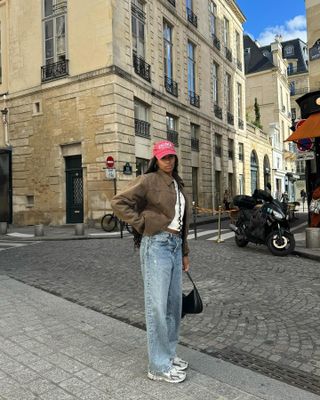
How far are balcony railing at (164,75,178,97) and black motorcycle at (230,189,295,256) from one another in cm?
1302

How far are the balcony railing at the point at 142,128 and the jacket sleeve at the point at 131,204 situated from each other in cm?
1549

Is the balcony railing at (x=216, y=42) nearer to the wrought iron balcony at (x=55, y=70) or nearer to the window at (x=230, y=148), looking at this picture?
the window at (x=230, y=148)

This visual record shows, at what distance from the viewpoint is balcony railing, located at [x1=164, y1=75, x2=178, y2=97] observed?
21377 mm

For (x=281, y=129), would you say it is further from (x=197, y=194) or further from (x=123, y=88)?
(x=123, y=88)

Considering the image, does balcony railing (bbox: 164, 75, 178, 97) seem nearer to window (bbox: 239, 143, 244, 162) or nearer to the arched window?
window (bbox: 239, 143, 244, 162)

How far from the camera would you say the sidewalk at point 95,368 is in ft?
9.07

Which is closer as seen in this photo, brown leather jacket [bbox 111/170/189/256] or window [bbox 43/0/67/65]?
brown leather jacket [bbox 111/170/189/256]

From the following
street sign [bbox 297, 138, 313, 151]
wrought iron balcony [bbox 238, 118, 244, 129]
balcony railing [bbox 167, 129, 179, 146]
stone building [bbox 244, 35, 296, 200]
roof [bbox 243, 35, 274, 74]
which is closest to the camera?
street sign [bbox 297, 138, 313, 151]

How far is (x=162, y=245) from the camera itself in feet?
9.65

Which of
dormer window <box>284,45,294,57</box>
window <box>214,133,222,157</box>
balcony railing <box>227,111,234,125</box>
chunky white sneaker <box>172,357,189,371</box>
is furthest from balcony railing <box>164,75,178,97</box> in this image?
dormer window <box>284,45,294,57</box>

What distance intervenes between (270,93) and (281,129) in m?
4.16

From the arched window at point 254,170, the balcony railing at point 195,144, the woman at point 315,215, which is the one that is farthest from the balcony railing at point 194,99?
the woman at point 315,215

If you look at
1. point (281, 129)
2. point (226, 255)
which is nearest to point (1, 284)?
point (226, 255)

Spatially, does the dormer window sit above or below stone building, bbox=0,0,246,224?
above
